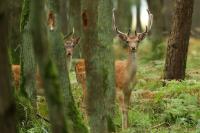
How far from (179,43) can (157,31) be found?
27.7 feet

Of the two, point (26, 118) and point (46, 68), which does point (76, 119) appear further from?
point (46, 68)

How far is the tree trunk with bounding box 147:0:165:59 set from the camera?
2017 cm

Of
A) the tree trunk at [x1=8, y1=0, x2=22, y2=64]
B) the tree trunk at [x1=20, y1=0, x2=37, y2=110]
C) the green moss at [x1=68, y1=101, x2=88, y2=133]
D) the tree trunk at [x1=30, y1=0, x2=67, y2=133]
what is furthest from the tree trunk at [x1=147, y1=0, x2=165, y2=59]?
the tree trunk at [x1=30, y1=0, x2=67, y2=133]

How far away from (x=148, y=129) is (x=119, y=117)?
50.9 inches

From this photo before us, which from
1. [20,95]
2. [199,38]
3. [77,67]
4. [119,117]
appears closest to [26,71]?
[20,95]

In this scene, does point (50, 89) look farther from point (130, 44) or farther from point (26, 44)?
point (130, 44)

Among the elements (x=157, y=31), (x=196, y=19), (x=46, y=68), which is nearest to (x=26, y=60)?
(x=46, y=68)

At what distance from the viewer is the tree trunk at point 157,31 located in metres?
20.2

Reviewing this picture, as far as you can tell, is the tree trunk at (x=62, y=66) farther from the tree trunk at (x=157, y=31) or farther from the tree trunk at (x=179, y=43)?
the tree trunk at (x=157, y=31)

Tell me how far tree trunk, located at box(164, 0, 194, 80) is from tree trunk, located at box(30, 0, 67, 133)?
27.1 feet

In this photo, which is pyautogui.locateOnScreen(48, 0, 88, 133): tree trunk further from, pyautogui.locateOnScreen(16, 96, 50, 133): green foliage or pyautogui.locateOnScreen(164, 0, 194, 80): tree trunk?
pyautogui.locateOnScreen(164, 0, 194, 80): tree trunk

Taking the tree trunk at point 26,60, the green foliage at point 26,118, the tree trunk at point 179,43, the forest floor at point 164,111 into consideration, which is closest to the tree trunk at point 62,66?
the forest floor at point 164,111

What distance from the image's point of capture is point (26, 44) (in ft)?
29.5

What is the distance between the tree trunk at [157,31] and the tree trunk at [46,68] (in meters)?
15.3
